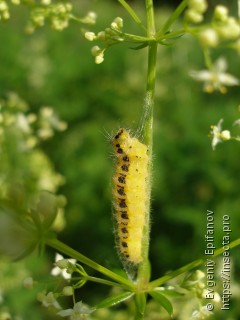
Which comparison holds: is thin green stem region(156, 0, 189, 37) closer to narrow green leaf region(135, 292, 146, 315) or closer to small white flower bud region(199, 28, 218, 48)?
small white flower bud region(199, 28, 218, 48)

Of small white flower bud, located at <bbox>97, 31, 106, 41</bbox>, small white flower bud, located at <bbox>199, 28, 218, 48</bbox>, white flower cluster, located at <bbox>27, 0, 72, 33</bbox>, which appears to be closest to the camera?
small white flower bud, located at <bbox>199, 28, 218, 48</bbox>

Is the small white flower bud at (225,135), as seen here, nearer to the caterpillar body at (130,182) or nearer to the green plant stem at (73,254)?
the caterpillar body at (130,182)

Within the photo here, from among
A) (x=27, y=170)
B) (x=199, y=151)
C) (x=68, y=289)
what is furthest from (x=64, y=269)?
(x=199, y=151)

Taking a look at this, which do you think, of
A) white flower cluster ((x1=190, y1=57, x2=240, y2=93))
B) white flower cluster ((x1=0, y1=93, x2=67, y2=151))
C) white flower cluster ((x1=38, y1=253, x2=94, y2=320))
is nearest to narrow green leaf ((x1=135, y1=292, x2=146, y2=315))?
white flower cluster ((x1=38, y1=253, x2=94, y2=320))

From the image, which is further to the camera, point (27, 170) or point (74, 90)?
point (74, 90)

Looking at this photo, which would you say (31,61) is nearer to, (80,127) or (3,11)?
(80,127)

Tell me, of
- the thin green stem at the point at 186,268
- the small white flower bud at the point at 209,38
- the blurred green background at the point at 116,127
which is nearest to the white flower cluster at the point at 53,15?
the small white flower bud at the point at 209,38
